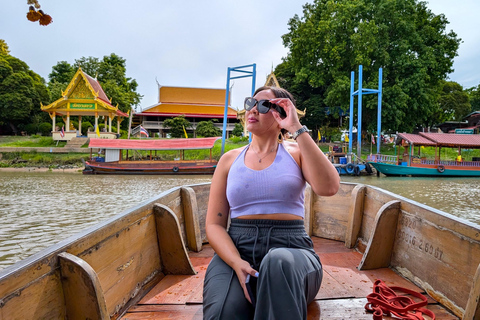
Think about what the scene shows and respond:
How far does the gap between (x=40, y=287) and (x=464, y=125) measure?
39832 mm

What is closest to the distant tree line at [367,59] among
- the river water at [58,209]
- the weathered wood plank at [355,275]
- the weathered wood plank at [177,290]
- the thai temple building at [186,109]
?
the thai temple building at [186,109]

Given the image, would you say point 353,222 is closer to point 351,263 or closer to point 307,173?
point 351,263

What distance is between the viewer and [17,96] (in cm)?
2433

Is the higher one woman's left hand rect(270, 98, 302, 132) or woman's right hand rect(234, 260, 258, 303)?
woman's left hand rect(270, 98, 302, 132)

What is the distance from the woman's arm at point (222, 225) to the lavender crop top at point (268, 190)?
0.08 m

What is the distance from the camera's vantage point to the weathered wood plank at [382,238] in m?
2.13

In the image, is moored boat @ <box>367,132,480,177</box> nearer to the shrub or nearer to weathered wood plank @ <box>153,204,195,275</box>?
weathered wood plank @ <box>153,204,195,275</box>

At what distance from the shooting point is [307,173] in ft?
4.31

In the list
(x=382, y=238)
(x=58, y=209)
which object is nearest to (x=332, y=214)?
(x=382, y=238)

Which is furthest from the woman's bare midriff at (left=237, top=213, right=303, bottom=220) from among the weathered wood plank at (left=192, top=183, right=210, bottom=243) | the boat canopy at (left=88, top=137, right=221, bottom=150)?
the boat canopy at (left=88, top=137, right=221, bottom=150)

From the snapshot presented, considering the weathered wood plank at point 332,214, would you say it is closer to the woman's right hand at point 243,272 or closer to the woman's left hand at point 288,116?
the woman's left hand at point 288,116

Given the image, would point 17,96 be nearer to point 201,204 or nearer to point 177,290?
point 201,204

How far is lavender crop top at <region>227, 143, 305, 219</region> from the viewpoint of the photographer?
130 centimetres

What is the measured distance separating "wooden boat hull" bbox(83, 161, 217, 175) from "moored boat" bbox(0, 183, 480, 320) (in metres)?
14.2
